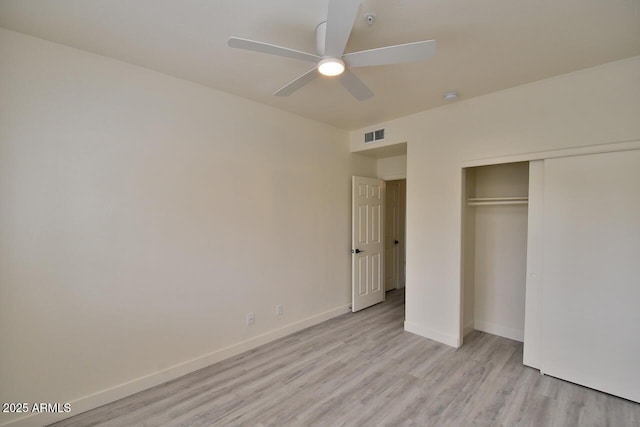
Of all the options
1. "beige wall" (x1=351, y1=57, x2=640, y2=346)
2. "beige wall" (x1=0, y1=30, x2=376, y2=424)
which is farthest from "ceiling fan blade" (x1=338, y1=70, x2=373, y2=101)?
"beige wall" (x1=351, y1=57, x2=640, y2=346)

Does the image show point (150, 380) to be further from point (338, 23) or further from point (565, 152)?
point (565, 152)

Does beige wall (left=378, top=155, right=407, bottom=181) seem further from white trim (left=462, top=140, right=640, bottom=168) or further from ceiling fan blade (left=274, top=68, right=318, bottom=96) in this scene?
ceiling fan blade (left=274, top=68, right=318, bottom=96)

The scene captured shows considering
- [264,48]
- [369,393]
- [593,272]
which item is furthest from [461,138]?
[369,393]

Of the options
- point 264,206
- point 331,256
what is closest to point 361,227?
point 331,256

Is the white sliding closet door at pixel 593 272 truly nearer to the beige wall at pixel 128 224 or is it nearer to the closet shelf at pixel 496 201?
the closet shelf at pixel 496 201

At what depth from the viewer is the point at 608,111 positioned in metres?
2.38

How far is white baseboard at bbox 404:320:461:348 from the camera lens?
3289mm

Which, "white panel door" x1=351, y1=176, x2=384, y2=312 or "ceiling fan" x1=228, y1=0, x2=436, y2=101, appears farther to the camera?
"white panel door" x1=351, y1=176, x2=384, y2=312

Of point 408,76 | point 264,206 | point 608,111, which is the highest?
point 408,76

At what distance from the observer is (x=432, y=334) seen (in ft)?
11.5

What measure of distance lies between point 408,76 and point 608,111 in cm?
170

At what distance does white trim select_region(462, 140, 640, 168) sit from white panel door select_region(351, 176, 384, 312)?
163 centimetres

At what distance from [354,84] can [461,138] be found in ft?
5.98

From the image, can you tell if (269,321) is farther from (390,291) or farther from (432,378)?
(390,291)
